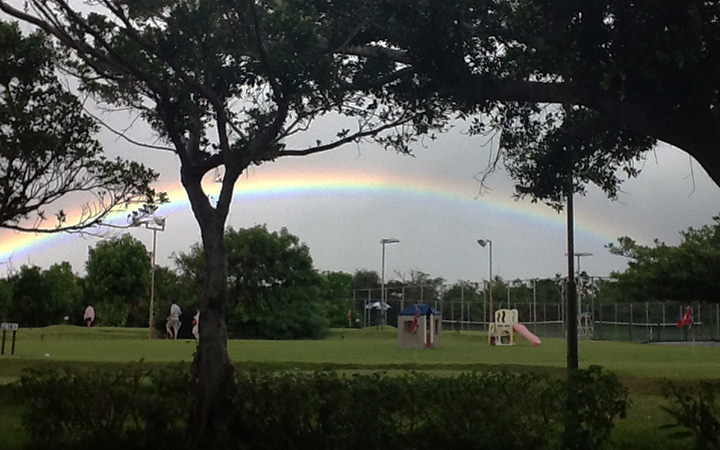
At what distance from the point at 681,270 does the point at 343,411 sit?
33345 mm

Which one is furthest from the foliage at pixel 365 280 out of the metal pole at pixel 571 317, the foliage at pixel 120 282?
the metal pole at pixel 571 317

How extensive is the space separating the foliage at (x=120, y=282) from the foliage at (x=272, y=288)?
12957mm

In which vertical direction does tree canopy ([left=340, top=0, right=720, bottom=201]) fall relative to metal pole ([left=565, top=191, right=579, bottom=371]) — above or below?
above

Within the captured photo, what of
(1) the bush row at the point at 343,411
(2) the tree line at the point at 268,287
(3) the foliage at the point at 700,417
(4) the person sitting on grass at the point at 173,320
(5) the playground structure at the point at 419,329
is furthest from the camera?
(2) the tree line at the point at 268,287

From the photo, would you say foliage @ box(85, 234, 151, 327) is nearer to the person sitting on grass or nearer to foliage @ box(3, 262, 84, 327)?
foliage @ box(3, 262, 84, 327)

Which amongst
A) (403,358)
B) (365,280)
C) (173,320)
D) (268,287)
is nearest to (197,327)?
(403,358)

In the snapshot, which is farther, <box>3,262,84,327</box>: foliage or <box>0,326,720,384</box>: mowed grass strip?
<box>3,262,84,327</box>: foliage

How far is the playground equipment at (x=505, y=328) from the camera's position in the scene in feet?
95.7

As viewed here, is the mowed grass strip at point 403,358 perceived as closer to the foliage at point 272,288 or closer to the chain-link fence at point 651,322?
the chain-link fence at point 651,322

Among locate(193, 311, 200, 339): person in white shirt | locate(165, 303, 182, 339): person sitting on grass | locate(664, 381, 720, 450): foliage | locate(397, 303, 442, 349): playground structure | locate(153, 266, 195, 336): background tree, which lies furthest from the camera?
locate(153, 266, 195, 336): background tree

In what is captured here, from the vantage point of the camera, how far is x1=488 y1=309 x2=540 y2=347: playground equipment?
29.2m

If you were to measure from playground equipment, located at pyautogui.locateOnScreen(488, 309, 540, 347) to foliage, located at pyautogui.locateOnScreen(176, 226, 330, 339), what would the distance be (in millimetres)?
16084

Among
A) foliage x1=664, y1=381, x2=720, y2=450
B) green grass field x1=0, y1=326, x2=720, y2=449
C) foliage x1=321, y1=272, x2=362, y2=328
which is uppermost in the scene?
foliage x1=321, y1=272, x2=362, y2=328

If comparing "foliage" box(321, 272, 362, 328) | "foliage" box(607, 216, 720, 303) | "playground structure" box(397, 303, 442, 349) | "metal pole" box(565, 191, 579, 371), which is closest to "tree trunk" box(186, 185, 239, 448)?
"metal pole" box(565, 191, 579, 371)
